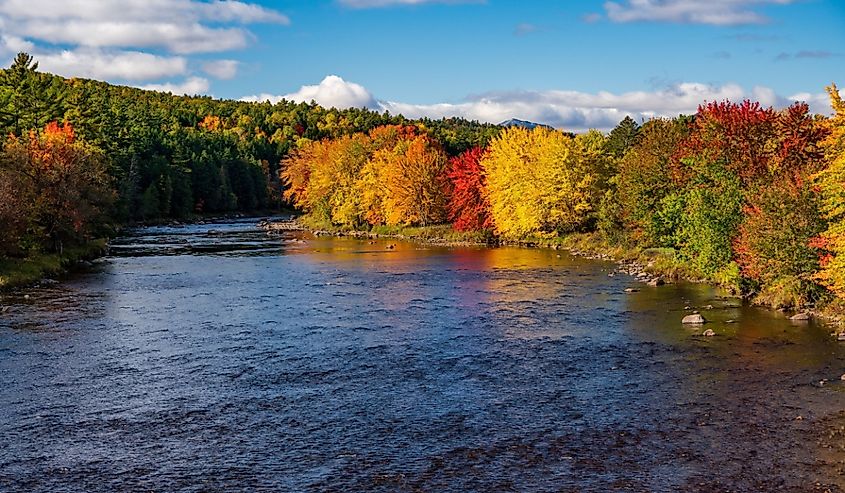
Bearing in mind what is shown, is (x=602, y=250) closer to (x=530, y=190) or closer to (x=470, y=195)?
(x=530, y=190)

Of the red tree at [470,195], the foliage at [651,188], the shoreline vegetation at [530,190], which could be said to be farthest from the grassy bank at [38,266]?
the foliage at [651,188]

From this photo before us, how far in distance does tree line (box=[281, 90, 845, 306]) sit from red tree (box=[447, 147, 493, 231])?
0.16 metres

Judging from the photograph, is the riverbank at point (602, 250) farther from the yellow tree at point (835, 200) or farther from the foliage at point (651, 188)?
the yellow tree at point (835, 200)

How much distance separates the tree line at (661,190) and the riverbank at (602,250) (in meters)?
0.55

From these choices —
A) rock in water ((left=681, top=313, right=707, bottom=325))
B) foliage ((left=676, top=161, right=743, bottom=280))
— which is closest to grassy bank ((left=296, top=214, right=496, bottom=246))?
foliage ((left=676, top=161, right=743, bottom=280))

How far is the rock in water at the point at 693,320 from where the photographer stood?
121 ft

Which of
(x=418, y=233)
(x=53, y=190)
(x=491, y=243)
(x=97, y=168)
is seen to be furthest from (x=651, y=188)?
(x=97, y=168)

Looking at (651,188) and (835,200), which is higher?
(651,188)

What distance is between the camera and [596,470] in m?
19.7

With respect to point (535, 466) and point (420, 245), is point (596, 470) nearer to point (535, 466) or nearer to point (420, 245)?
point (535, 466)

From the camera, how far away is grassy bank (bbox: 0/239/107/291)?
49391 mm

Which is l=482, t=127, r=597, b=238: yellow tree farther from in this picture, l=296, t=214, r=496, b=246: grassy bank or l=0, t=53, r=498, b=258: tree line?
l=0, t=53, r=498, b=258: tree line

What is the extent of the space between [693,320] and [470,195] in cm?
5389

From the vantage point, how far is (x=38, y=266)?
54500 millimetres
